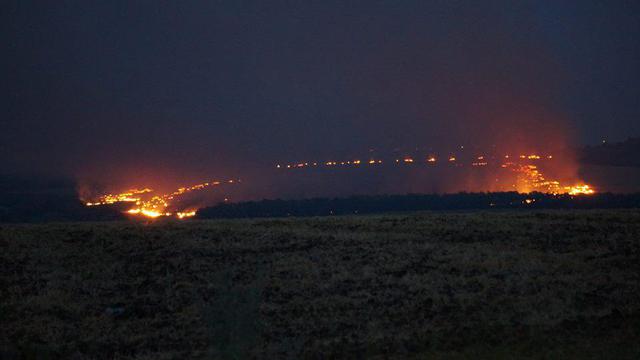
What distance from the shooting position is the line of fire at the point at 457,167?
6936 cm

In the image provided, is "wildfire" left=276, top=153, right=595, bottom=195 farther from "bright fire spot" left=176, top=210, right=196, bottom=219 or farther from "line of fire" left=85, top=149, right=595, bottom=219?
"bright fire spot" left=176, top=210, right=196, bottom=219

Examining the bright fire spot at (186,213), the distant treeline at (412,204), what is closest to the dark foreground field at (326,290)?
the bright fire spot at (186,213)

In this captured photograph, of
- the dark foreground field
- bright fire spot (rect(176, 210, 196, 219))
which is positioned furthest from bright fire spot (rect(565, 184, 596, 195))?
bright fire spot (rect(176, 210, 196, 219))

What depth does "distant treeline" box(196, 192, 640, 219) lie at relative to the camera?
6341 cm

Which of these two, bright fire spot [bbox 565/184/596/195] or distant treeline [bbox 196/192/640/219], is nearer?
distant treeline [bbox 196/192/640/219]

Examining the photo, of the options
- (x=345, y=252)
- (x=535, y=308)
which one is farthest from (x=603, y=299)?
(x=345, y=252)

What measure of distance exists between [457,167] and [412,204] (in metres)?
43.3

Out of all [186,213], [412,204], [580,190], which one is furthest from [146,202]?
[580,190]

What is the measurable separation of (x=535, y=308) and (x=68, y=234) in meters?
24.6

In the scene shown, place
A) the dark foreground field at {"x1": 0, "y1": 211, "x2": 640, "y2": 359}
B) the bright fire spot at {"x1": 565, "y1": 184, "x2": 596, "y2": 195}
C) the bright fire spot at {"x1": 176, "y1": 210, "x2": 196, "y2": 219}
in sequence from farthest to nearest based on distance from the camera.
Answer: the bright fire spot at {"x1": 565, "y1": 184, "x2": 596, "y2": 195}
the bright fire spot at {"x1": 176, "y1": 210, "x2": 196, "y2": 219}
the dark foreground field at {"x1": 0, "y1": 211, "x2": 640, "y2": 359}

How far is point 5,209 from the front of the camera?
72.5m

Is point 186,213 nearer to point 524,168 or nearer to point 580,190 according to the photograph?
point 580,190

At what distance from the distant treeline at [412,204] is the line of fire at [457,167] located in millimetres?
3628

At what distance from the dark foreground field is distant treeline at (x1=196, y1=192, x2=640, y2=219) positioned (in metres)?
31.4
